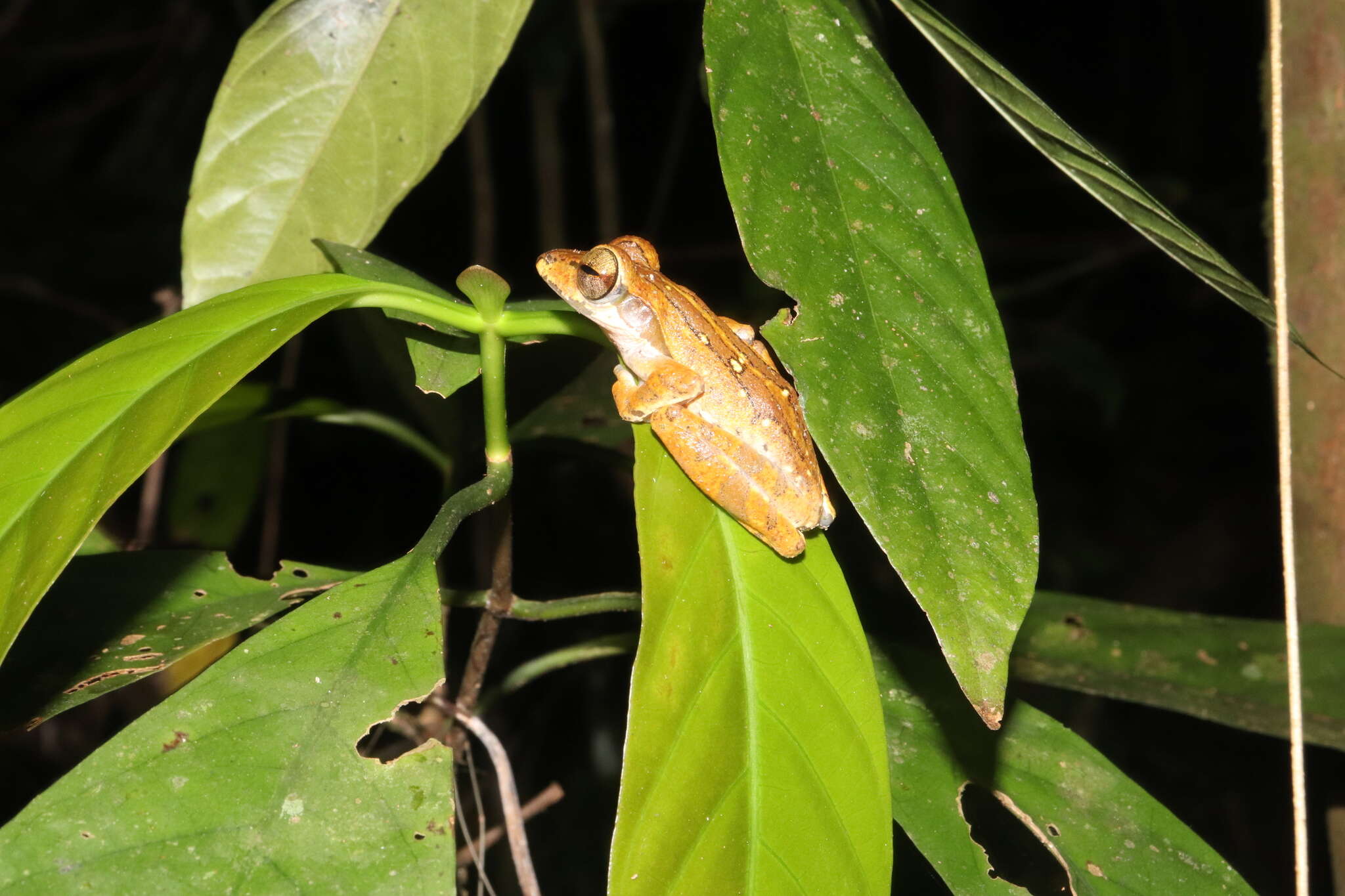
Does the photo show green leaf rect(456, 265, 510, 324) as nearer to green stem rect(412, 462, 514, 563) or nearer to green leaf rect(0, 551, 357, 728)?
green stem rect(412, 462, 514, 563)

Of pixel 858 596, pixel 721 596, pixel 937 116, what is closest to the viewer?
pixel 721 596

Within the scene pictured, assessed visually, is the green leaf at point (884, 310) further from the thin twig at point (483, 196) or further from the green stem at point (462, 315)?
the thin twig at point (483, 196)

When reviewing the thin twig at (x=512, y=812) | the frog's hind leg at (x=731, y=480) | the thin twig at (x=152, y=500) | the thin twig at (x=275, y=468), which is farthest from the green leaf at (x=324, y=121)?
the thin twig at (x=152, y=500)

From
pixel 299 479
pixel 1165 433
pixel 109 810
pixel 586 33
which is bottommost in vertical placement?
pixel 1165 433

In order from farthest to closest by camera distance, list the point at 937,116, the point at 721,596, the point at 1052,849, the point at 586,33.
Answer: the point at 937,116 → the point at 586,33 → the point at 1052,849 → the point at 721,596

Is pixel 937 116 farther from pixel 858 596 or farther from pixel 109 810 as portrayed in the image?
pixel 109 810

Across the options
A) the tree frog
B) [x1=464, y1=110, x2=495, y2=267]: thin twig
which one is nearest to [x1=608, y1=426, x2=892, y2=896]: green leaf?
the tree frog

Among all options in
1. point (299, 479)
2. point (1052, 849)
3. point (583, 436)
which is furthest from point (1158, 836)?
point (299, 479)

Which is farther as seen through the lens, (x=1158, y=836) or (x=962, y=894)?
(x=1158, y=836)
